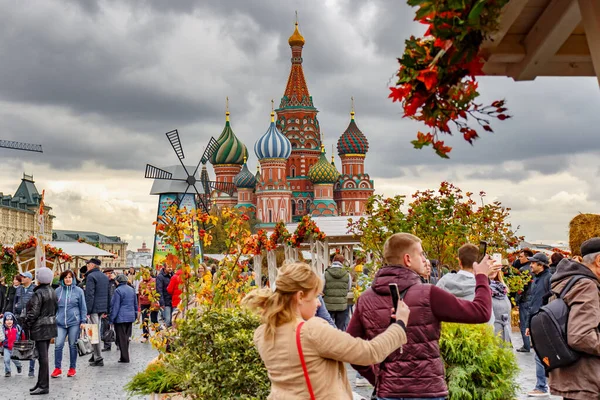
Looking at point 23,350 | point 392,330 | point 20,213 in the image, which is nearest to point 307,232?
point 23,350

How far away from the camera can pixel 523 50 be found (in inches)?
125

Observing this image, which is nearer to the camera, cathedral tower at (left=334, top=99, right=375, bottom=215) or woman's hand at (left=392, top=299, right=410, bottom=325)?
woman's hand at (left=392, top=299, right=410, bottom=325)

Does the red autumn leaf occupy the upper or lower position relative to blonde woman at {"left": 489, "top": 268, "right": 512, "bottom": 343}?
upper

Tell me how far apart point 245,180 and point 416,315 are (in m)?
76.3

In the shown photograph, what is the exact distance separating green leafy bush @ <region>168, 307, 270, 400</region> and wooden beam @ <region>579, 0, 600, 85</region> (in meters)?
4.75

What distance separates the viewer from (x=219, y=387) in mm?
6711

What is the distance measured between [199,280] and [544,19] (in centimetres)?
628

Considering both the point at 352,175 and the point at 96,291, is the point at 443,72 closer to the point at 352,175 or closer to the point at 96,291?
the point at 96,291

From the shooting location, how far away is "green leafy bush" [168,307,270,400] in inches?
262

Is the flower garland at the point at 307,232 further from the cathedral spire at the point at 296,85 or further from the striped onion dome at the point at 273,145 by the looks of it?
the cathedral spire at the point at 296,85

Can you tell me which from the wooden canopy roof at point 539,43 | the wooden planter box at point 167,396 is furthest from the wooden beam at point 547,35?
the wooden planter box at point 167,396

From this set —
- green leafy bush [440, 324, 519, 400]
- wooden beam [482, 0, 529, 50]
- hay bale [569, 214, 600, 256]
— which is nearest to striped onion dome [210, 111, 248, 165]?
hay bale [569, 214, 600, 256]

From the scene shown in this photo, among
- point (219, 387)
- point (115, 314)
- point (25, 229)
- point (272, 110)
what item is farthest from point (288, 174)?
point (219, 387)

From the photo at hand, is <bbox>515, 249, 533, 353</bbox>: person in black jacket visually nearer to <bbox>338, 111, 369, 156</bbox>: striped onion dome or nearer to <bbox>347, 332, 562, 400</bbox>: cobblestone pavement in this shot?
<bbox>347, 332, 562, 400</bbox>: cobblestone pavement
